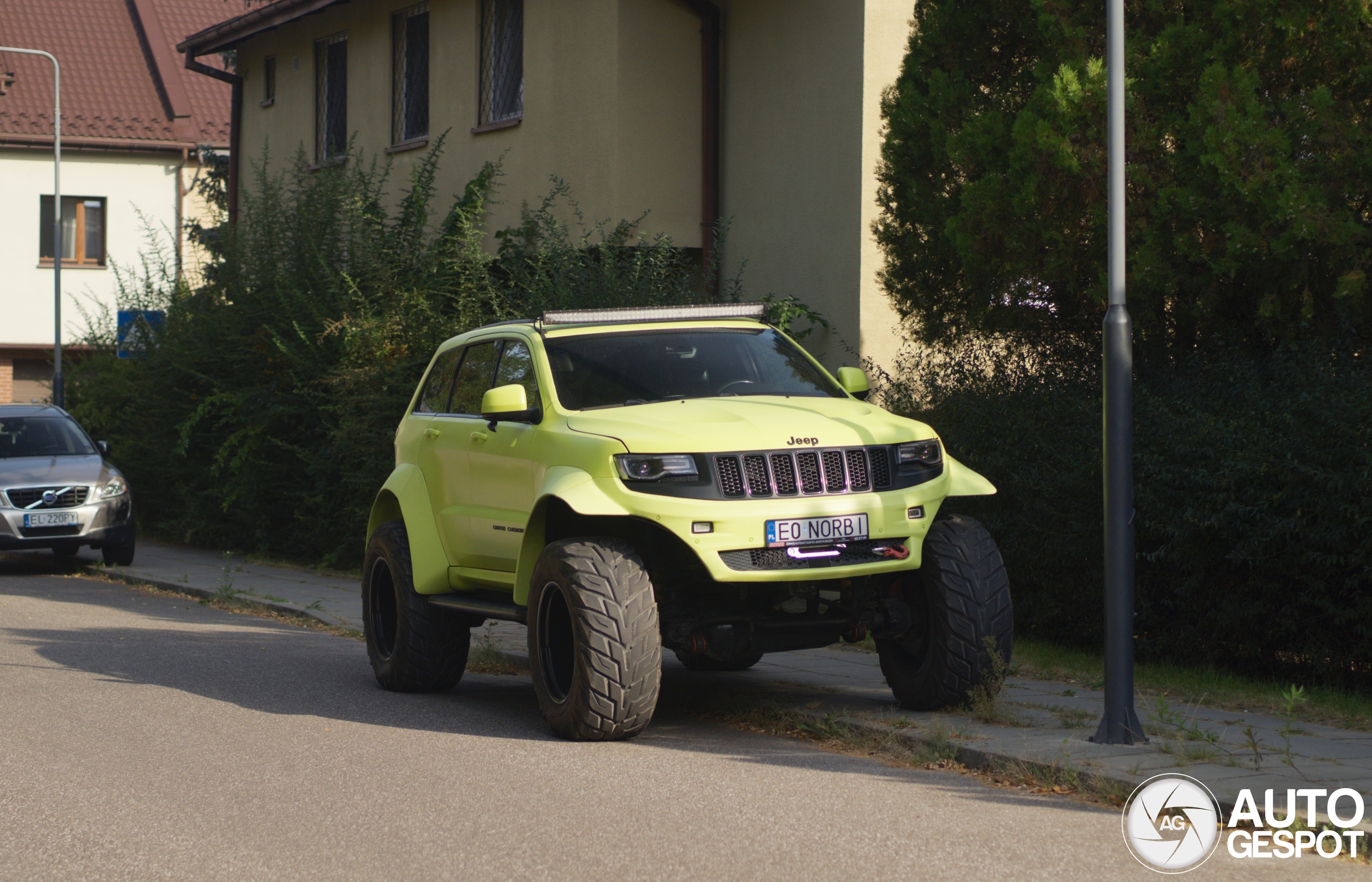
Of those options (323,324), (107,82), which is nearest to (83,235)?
(107,82)

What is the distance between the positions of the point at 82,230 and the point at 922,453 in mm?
36660

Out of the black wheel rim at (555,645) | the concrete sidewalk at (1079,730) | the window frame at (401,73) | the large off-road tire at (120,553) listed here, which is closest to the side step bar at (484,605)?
the black wheel rim at (555,645)

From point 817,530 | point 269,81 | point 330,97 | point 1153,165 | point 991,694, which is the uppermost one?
point 269,81

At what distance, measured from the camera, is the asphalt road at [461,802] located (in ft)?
18.4

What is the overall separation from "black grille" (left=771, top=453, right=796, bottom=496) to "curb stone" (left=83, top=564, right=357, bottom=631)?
636 cm

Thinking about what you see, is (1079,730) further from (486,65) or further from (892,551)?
(486,65)

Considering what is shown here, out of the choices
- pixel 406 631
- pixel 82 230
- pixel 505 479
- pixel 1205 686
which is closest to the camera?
pixel 505 479

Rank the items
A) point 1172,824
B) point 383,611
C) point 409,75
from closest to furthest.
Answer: point 1172,824, point 383,611, point 409,75

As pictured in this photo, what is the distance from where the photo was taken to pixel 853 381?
8.77 meters

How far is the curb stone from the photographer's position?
13.6 m

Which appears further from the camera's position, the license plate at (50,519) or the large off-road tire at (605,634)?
the license plate at (50,519)

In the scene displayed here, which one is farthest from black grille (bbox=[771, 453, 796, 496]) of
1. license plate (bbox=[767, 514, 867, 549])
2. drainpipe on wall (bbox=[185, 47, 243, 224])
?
drainpipe on wall (bbox=[185, 47, 243, 224])

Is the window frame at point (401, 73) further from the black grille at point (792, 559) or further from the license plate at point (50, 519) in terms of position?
the black grille at point (792, 559)

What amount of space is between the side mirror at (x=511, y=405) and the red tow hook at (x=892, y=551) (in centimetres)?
187
